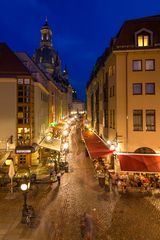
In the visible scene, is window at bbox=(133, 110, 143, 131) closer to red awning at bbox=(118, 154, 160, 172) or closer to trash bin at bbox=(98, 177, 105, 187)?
red awning at bbox=(118, 154, 160, 172)

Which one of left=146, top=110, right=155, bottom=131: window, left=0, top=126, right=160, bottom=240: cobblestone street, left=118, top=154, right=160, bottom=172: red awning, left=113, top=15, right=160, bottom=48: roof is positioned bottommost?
left=0, top=126, right=160, bottom=240: cobblestone street

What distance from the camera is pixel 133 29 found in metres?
31.0

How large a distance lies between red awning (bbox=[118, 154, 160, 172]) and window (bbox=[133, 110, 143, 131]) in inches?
151

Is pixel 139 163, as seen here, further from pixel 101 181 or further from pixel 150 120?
pixel 150 120

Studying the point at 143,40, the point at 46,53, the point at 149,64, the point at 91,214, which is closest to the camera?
the point at 91,214

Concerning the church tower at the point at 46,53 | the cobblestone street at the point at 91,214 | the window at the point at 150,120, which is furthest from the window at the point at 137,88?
the church tower at the point at 46,53

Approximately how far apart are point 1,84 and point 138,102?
16872 millimetres

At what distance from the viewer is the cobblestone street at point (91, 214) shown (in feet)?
54.8

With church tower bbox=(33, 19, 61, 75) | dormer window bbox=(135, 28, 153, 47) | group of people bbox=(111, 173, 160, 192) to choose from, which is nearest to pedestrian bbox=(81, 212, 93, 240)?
group of people bbox=(111, 173, 160, 192)

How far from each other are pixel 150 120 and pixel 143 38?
325 inches

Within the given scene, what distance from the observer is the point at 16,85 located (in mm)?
35844

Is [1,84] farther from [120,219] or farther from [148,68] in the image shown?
[120,219]

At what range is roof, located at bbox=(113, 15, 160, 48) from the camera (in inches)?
1160

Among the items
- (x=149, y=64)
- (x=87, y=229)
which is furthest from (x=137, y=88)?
(x=87, y=229)
